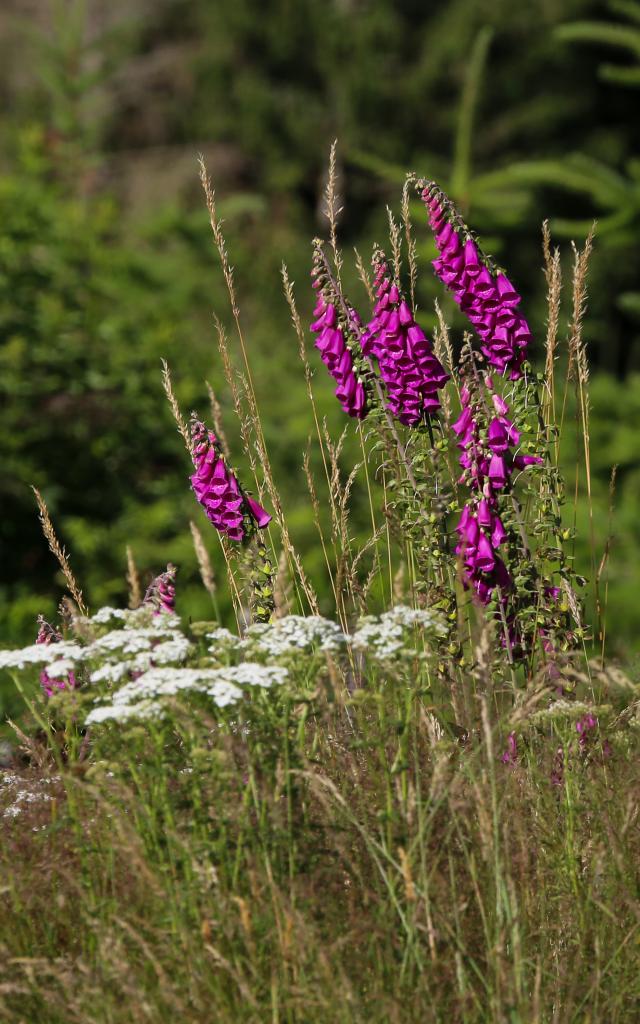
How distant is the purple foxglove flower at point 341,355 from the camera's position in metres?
3.01

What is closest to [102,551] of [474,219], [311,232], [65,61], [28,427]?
[28,427]

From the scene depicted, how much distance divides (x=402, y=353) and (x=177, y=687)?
1.12 m

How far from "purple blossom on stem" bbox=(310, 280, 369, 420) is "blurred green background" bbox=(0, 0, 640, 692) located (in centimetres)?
265

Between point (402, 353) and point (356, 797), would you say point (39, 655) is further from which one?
point (402, 353)

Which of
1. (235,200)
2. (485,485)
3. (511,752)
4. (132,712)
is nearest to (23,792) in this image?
(132,712)

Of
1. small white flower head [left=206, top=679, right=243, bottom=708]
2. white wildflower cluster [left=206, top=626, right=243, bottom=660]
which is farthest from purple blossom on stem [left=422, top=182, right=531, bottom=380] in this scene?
small white flower head [left=206, top=679, right=243, bottom=708]

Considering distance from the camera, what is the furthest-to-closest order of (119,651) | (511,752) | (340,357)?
(340,357) < (511,752) < (119,651)

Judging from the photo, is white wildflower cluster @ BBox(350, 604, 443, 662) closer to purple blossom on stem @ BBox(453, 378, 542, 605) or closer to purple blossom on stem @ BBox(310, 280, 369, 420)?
purple blossom on stem @ BBox(453, 378, 542, 605)

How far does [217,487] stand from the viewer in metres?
2.94

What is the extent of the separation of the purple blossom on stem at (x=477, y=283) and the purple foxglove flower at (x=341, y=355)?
0.25m

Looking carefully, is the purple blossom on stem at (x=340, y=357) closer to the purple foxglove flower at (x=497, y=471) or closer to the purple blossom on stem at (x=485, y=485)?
the purple blossom on stem at (x=485, y=485)

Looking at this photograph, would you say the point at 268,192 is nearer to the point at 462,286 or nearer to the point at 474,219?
the point at 474,219

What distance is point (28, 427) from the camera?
6.76 m

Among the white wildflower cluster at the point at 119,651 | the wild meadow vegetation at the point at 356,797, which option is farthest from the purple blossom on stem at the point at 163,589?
the white wildflower cluster at the point at 119,651
